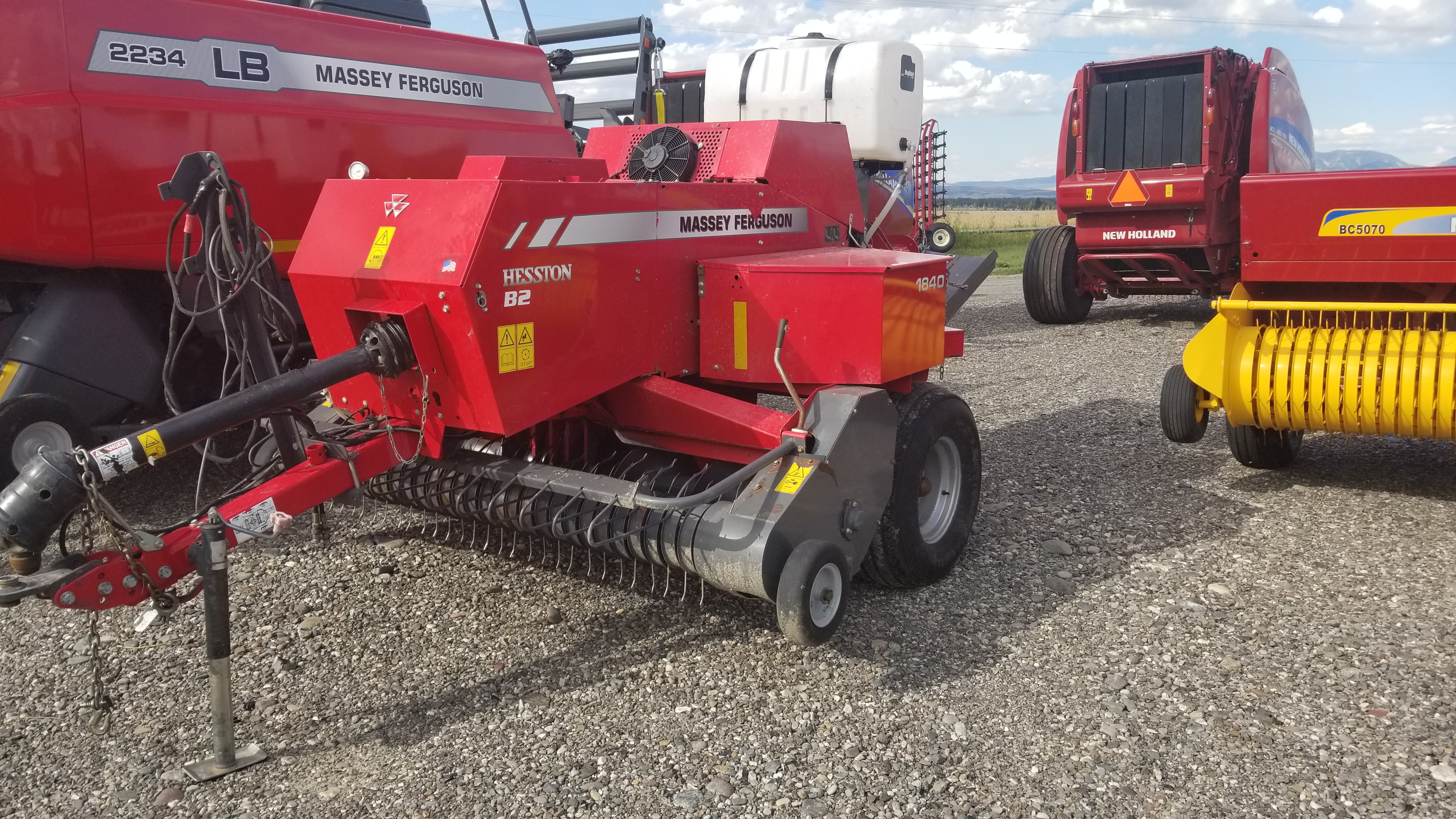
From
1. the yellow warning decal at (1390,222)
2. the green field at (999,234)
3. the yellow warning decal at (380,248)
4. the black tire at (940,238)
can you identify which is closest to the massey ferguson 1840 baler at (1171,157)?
the black tire at (940,238)

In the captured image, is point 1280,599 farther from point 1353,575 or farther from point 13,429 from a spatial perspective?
point 13,429

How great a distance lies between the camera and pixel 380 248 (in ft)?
10.3

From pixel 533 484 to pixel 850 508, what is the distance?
0.97m

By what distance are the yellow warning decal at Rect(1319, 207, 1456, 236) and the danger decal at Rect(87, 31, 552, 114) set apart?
156 inches

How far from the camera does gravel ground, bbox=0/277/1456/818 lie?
8.39ft

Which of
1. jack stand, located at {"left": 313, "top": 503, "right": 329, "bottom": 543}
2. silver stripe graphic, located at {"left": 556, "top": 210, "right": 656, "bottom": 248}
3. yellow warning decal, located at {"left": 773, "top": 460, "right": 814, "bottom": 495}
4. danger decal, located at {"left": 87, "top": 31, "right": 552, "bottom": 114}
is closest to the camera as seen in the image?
yellow warning decal, located at {"left": 773, "top": 460, "right": 814, "bottom": 495}

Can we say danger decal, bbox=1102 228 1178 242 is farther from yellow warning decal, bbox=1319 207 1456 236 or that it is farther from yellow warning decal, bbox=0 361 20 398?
yellow warning decal, bbox=0 361 20 398

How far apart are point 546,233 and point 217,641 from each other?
1359 mm

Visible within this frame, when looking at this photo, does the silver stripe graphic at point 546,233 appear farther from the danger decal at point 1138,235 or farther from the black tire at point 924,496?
the danger decal at point 1138,235

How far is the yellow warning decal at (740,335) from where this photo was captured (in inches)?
144

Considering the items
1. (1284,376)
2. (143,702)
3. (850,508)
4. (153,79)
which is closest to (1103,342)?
(1284,376)

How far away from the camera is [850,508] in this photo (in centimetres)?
325

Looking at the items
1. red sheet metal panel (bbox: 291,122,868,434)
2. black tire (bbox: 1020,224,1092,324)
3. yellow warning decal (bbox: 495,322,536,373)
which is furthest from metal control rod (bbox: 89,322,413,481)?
black tire (bbox: 1020,224,1092,324)

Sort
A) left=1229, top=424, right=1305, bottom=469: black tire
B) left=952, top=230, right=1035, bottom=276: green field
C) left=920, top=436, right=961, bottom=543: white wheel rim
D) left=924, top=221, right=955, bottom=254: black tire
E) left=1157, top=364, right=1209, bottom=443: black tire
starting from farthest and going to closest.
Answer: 1. left=952, top=230, right=1035, bottom=276: green field
2. left=924, top=221, right=955, bottom=254: black tire
3. left=1229, top=424, right=1305, bottom=469: black tire
4. left=1157, top=364, right=1209, bottom=443: black tire
5. left=920, top=436, right=961, bottom=543: white wheel rim
